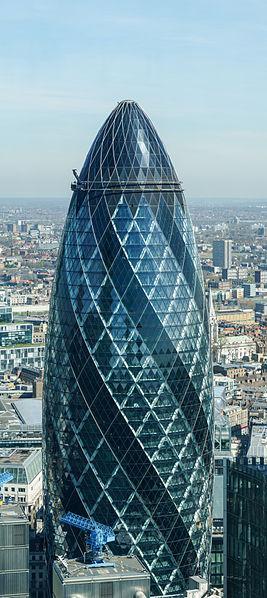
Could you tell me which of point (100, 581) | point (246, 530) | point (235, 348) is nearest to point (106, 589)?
point (100, 581)

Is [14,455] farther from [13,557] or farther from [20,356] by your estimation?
[20,356]

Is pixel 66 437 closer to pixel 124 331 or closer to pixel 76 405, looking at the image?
pixel 76 405

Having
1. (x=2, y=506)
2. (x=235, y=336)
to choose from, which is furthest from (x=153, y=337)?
(x=235, y=336)

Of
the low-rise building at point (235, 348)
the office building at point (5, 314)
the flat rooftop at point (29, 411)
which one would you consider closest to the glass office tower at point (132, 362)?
the flat rooftop at point (29, 411)

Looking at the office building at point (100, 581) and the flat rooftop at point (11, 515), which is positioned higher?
the flat rooftop at point (11, 515)

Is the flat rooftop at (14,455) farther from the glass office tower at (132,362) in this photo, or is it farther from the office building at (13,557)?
the office building at (13,557)
